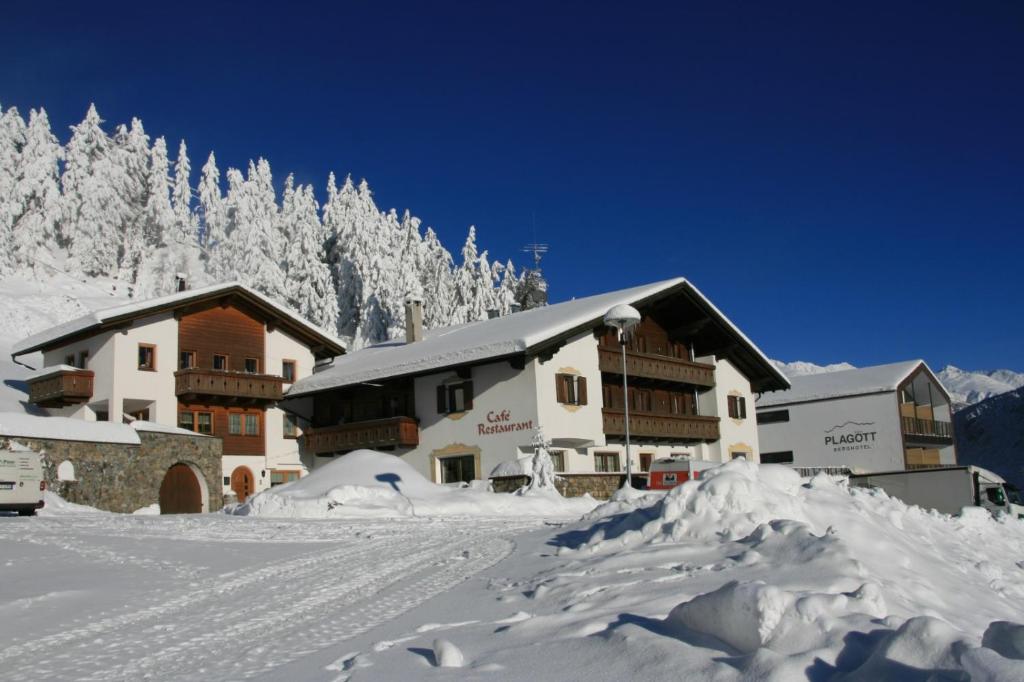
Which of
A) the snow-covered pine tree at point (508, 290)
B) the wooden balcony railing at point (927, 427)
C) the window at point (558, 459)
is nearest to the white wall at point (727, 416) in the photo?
the window at point (558, 459)

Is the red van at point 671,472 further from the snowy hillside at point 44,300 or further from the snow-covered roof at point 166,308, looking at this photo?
the snowy hillside at point 44,300

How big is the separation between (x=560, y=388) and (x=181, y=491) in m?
14.7

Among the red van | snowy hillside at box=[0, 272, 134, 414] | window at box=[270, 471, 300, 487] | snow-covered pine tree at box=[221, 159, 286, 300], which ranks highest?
snow-covered pine tree at box=[221, 159, 286, 300]

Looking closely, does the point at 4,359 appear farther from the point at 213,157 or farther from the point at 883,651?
the point at 883,651

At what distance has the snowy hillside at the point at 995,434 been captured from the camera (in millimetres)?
74562

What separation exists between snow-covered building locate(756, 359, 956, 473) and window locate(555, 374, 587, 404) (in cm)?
2347

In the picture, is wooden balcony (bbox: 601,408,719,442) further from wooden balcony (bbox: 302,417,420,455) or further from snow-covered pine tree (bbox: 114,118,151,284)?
snow-covered pine tree (bbox: 114,118,151,284)

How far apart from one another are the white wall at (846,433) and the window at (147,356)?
126ft

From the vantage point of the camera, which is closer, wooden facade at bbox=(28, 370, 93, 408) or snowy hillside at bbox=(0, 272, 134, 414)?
wooden facade at bbox=(28, 370, 93, 408)

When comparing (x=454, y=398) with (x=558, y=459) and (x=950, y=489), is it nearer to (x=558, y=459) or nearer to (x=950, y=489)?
(x=558, y=459)

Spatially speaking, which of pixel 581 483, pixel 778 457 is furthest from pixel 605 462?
pixel 778 457

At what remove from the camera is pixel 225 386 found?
38.3 m

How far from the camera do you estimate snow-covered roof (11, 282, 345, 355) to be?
35344 millimetres

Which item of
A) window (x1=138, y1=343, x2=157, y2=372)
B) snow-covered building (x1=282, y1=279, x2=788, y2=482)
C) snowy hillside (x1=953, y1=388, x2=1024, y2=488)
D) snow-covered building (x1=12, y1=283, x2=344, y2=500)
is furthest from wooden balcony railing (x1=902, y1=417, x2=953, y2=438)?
window (x1=138, y1=343, x2=157, y2=372)
